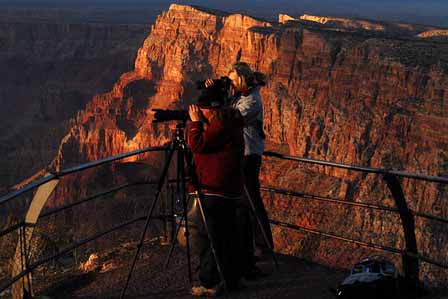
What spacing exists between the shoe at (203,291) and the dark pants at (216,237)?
0.18 feet

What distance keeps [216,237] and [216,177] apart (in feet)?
2.21

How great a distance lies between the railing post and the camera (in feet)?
25.9

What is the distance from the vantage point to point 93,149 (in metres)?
71.4

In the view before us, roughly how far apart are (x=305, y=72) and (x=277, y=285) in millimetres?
45638

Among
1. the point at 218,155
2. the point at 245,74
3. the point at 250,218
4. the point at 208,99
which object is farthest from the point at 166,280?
the point at 245,74

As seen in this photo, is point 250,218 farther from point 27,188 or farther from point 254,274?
point 27,188

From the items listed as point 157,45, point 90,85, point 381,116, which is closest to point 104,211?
point 381,116

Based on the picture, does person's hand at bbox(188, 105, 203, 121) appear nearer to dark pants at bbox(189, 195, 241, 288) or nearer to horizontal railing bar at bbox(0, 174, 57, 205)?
dark pants at bbox(189, 195, 241, 288)

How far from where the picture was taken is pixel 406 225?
7.98 m

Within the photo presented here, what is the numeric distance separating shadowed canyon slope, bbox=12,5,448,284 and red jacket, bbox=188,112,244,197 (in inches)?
744

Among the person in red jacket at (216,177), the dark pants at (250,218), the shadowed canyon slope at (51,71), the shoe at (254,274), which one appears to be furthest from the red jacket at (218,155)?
the shadowed canyon slope at (51,71)

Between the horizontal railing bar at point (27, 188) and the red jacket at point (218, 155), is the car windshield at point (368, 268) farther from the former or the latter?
the horizontal railing bar at point (27, 188)

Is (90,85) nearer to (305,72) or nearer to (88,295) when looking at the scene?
(305,72)

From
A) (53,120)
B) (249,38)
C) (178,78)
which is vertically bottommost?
(53,120)
